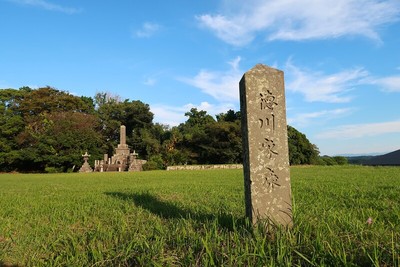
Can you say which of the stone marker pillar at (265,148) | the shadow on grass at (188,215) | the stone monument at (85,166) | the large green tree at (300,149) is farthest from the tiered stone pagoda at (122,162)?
the stone marker pillar at (265,148)

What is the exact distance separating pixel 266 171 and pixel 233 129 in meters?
39.1

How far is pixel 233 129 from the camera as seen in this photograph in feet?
141

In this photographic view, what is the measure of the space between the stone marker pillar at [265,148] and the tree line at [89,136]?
3448 centimetres

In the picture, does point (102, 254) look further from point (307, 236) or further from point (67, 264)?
A: point (307, 236)

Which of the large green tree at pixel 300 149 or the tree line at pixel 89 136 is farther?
the large green tree at pixel 300 149

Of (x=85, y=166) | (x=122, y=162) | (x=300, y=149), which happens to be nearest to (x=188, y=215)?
(x=85, y=166)

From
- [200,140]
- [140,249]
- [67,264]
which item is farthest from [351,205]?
[200,140]

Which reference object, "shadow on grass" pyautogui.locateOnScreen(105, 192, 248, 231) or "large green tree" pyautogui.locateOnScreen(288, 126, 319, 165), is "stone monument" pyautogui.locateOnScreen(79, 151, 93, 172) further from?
"shadow on grass" pyautogui.locateOnScreen(105, 192, 248, 231)

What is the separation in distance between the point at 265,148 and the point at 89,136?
4000 cm

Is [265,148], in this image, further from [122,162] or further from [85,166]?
[122,162]

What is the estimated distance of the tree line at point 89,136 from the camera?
39.2 meters

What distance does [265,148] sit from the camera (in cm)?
398

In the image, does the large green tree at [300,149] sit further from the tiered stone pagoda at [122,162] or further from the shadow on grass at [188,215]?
the shadow on grass at [188,215]

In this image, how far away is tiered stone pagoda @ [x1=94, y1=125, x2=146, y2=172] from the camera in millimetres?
36938
